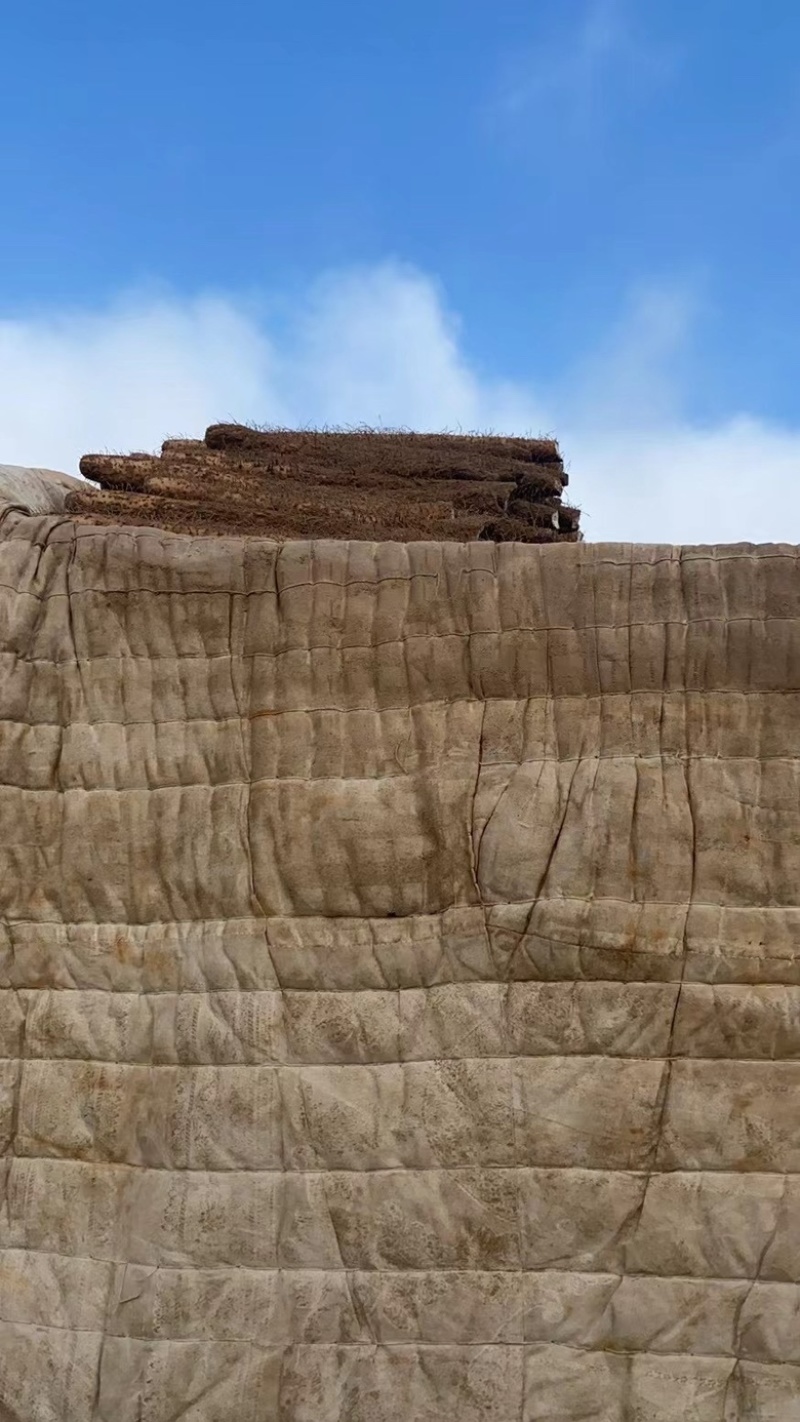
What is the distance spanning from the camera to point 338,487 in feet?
23.3

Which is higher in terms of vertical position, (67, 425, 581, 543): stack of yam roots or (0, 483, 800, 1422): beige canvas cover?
(67, 425, 581, 543): stack of yam roots

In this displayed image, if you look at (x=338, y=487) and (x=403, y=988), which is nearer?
(x=403, y=988)

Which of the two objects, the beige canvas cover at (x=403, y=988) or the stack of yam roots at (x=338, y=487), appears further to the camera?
the stack of yam roots at (x=338, y=487)

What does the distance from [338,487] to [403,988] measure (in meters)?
2.99

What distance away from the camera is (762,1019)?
4992 millimetres

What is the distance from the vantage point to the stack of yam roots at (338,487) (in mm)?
6695

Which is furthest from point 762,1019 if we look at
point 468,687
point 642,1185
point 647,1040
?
point 468,687

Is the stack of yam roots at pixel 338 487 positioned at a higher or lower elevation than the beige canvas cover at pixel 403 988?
higher

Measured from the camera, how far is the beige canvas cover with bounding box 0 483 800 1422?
16.2 ft

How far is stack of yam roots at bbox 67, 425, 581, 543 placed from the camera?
6.70 meters

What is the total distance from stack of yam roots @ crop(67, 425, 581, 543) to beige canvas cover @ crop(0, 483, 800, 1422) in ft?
3.59

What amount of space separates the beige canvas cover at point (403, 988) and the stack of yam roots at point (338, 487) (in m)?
1.09

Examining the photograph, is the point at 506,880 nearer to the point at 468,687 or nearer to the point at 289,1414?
the point at 468,687

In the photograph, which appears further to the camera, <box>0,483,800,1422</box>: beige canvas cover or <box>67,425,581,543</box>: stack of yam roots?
<box>67,425,581,543</box>: stack of yam roots
